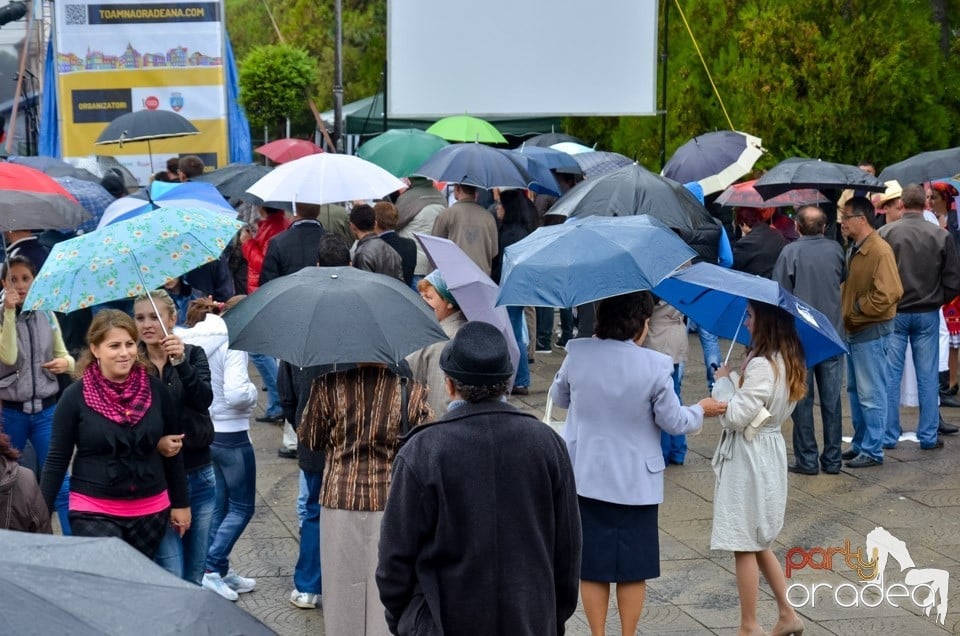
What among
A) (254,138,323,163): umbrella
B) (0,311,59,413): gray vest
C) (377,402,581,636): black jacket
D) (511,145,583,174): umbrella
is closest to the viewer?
(377,402,581,636): black jacket

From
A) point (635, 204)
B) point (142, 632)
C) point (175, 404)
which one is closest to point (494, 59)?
point (635, 204)

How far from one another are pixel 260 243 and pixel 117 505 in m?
5.82

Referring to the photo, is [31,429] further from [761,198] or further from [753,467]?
[761,198]

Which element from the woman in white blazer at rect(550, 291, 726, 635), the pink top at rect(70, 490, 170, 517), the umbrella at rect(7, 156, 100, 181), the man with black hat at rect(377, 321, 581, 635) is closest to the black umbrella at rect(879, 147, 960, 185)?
the woman in white blazer at rect(550, 291, 726, 635)

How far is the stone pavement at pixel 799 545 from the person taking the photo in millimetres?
6820

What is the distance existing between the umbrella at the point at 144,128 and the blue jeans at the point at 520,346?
4300mm

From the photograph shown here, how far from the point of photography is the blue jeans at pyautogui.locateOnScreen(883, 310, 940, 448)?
404 inches

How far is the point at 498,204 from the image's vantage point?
13.9 meters

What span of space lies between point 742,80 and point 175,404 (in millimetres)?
12303

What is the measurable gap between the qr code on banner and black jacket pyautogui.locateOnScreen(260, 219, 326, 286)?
23.9ft

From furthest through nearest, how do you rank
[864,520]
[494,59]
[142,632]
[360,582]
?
[494,59] < [864,520] < [360,582] < [142,632]

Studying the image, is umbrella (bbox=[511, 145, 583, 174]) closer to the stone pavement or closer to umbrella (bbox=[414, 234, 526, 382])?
the stone pavement

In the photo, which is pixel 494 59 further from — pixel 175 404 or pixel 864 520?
pixel 175 404

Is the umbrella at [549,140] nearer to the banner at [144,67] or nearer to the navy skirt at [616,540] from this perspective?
the banner at [144,67]
